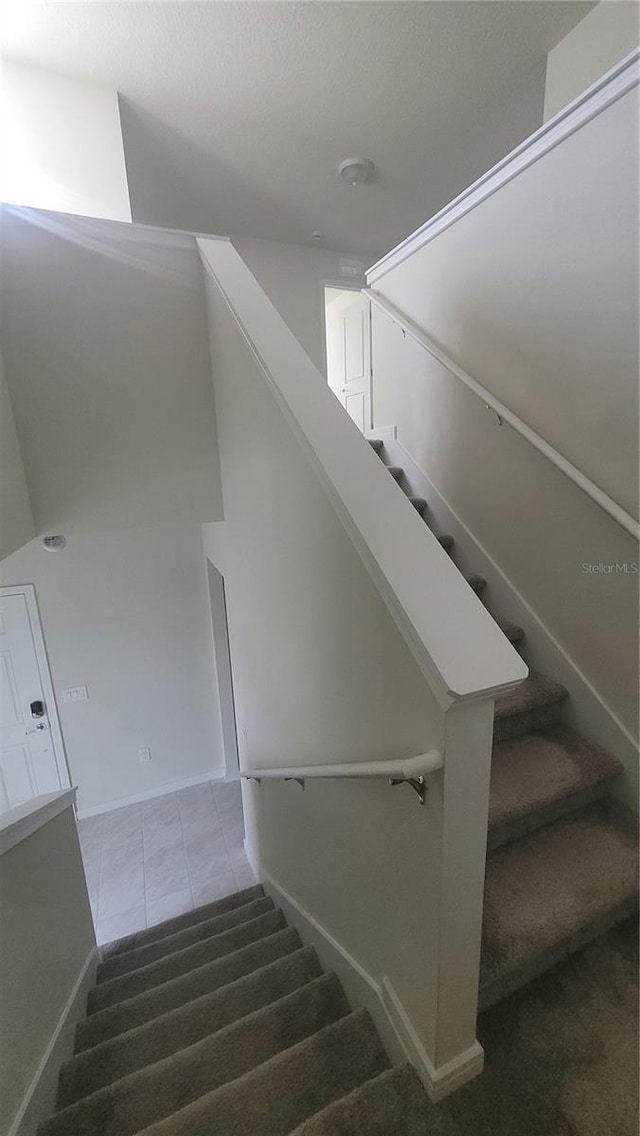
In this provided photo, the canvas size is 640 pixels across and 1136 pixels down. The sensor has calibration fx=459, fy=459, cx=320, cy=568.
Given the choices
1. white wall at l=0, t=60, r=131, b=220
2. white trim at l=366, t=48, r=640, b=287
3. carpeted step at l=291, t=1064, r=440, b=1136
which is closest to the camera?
carpeted step at l=291, t=1064, r=440, b=1136

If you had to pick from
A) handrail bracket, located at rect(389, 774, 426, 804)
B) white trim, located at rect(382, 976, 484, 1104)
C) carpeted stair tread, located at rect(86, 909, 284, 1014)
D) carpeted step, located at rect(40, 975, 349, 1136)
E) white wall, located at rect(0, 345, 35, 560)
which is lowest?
carpeted stair tread, located at rect(86, 909, 284, 1014)

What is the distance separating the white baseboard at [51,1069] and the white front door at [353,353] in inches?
164

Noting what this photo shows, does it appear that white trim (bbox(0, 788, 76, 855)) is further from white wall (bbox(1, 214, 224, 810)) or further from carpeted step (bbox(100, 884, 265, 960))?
white wall (bbox(1, 214, 224, 810))

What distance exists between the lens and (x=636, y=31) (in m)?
1.82

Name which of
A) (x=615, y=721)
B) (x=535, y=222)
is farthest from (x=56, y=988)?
(x=535, y=222)

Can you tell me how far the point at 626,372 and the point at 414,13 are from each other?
192 cm

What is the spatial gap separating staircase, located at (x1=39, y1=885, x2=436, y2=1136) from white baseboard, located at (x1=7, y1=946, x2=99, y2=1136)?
0.04 metres

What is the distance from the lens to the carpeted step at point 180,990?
1.66m

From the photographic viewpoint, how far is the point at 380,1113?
1010mm

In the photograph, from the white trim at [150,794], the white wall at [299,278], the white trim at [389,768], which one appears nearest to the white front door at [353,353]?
the white wall at [299,278]

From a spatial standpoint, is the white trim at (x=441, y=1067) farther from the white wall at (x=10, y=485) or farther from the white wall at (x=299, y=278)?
the white wall at (x=299, y=278)

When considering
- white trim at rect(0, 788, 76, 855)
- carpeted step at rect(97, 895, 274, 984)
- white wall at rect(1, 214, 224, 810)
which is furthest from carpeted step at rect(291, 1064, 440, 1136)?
white wall at rect(1, 214, 224, 810)

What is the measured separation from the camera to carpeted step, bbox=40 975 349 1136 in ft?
4.08

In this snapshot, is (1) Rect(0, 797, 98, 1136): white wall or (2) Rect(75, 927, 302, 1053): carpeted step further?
(2) Rect(75, 927, 302, 1053): carpeted step
